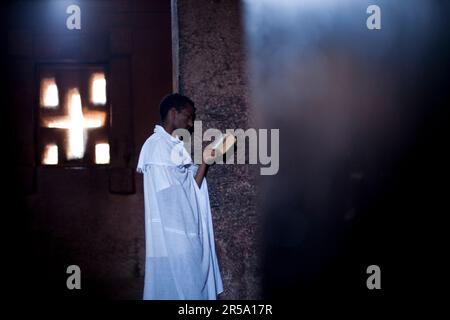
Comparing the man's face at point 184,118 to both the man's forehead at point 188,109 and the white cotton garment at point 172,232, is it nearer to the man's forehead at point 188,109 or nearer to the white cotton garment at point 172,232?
the man's forehead at point 188,109

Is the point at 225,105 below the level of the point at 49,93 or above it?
below

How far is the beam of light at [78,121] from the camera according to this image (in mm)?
5227

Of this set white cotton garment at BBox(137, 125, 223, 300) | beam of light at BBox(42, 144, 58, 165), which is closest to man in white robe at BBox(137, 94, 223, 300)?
white cotton garment at BBox(137, 125, 223, 300)

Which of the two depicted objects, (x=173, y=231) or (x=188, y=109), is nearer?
(x=173, y=231)

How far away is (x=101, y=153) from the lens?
17.1 feet

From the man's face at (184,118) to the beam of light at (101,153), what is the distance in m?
2.14

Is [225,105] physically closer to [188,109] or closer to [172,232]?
[188,109]

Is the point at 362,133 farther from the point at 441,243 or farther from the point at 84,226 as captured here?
the point at 84,226

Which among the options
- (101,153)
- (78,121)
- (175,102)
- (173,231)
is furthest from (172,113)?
(78,121)

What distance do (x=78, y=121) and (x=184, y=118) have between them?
7.76ft
